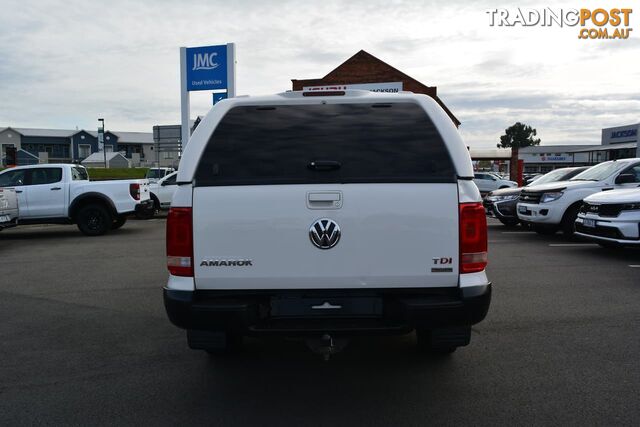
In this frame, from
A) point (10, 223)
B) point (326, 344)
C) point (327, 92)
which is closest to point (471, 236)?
point (326, 344)

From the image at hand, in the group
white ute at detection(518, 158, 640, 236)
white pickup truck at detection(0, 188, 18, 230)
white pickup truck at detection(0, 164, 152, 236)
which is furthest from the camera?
white pickup truck at detection(0, 164, 152, 236)

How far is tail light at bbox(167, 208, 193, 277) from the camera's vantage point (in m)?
3.21

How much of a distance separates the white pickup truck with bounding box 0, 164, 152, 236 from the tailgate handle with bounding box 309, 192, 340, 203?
11.0 metres

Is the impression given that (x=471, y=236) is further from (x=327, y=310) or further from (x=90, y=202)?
(x=90, y=202)

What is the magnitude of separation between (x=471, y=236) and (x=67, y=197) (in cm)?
1199

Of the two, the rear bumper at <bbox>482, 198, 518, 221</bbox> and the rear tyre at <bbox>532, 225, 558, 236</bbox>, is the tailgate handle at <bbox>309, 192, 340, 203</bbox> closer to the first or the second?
the rear tyre at <bbox>532, 225, 558, 236</bbox>

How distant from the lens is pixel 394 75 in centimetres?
4012

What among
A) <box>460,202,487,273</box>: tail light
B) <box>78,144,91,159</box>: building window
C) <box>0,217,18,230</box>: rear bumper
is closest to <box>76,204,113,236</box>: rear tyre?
<box>0,217,18,230</box>: rear bumper

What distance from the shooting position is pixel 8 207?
1192cm

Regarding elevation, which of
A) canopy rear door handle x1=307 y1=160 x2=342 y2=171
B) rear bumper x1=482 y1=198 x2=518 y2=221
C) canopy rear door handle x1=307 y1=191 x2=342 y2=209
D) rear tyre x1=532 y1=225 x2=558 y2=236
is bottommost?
rear tyre x1=532 y1=225 x2=558 y2=236

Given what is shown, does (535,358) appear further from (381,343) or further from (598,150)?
(598,150)

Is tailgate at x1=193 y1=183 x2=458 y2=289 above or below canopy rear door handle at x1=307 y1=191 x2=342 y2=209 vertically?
below

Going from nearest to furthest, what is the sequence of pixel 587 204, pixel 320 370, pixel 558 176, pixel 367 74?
pixel 320 370
pixel 587 204
pixel 558 176
pixel 367 74

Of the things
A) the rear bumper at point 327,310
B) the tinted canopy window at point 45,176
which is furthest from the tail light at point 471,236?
the tinted canopy window at point 45,176
